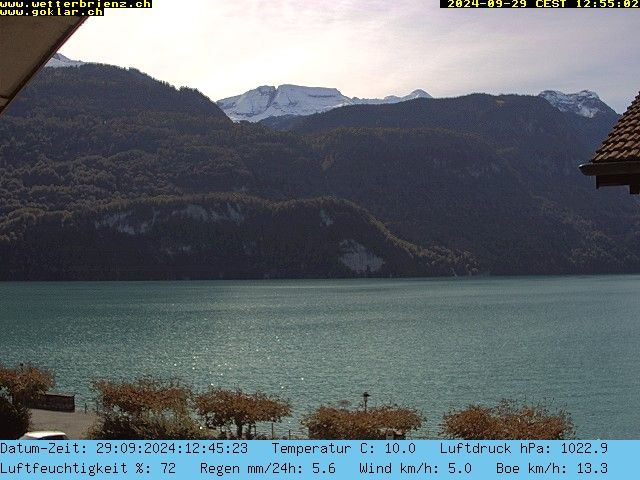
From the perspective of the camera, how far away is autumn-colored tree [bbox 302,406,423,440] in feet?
55.0

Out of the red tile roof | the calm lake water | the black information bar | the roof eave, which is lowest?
the calm lake water

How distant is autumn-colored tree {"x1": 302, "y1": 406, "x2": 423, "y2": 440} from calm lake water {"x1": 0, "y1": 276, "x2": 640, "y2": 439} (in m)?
14.7

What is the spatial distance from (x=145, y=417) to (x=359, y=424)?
4.38 metres

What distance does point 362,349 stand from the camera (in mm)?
72875

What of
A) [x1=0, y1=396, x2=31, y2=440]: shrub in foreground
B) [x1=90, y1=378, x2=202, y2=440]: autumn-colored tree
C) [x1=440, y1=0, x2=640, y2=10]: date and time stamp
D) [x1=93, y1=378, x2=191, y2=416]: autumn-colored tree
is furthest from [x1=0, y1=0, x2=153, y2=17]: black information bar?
[x1=0, y1=396, x2=31, y2=440]: shrub in foreground

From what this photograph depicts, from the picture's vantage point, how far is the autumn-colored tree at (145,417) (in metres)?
17.3

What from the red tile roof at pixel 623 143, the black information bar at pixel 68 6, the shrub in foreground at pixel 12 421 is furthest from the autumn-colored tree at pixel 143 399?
the black information bar at pixel 68 6

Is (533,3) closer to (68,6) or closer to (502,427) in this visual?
(68,6)

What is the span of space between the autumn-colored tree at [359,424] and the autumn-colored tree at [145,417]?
2.30 metres

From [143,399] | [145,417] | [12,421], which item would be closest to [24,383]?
[12,421]

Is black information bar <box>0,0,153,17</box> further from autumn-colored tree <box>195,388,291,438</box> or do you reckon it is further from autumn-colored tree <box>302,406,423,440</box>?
autumn-colored tree <box>195,388,291,438</box>

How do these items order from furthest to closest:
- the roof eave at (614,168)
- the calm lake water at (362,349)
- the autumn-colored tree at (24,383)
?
the calm lake water at (362,349), the autumn-colored tree at (24,383), the roof eave at (614,168)

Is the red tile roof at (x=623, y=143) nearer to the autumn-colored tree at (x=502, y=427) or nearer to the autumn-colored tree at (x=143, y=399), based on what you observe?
the autumn-colored tree at (x=502, y=427)
